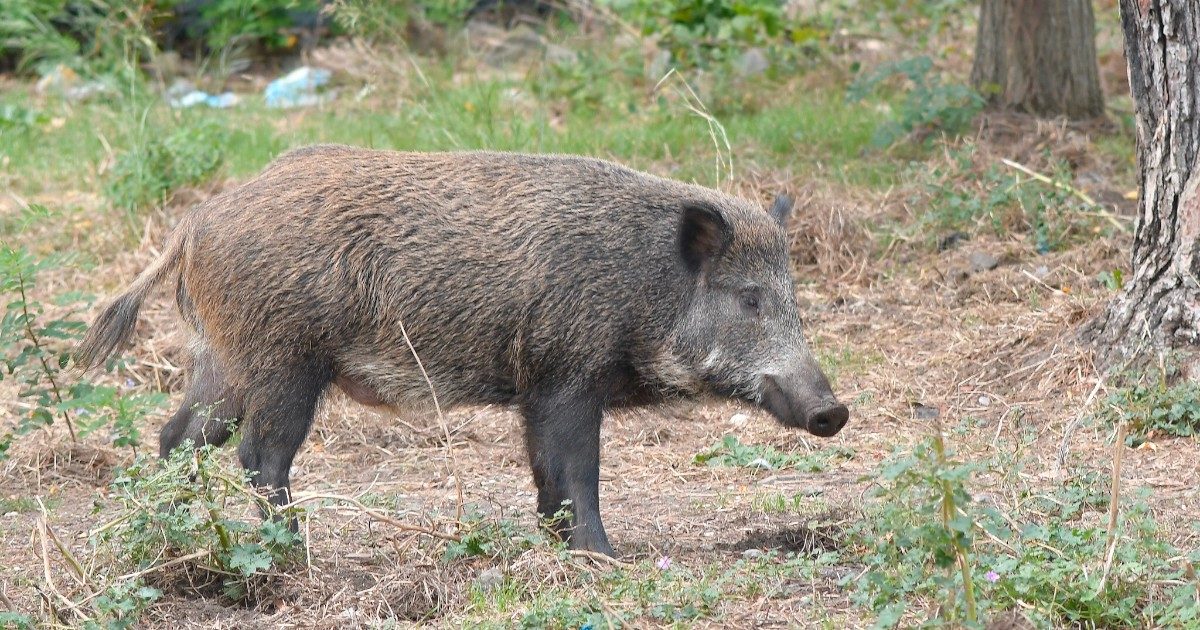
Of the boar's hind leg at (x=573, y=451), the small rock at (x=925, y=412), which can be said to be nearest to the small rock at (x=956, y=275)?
the small rock at (x=925, y=412)

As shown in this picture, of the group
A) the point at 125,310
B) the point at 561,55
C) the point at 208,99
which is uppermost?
the point at 125,310

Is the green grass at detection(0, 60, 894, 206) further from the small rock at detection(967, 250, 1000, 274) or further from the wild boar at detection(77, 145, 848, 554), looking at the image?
the wild boar at detection(77, 145, 848, 554)

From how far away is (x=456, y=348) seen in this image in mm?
4828

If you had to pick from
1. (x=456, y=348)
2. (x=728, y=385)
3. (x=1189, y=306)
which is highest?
(x=456, y=348)

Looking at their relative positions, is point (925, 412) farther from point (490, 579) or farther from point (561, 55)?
point (561, 55)

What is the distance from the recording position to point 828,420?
457 cm

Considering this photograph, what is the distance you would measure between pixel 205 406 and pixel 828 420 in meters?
2.18

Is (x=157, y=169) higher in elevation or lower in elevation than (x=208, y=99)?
higher

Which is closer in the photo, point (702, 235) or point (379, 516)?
point (379, 516)

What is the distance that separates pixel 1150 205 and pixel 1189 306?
0.42 m

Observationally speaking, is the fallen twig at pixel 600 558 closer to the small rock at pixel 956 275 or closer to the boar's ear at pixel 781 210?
the boar's ear at pixel 781 210

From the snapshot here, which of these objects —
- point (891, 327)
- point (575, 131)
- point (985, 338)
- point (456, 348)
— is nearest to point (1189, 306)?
point (985, 338)

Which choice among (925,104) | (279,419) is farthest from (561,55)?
(279,419)

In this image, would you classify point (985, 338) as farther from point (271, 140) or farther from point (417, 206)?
point (271, 140)
